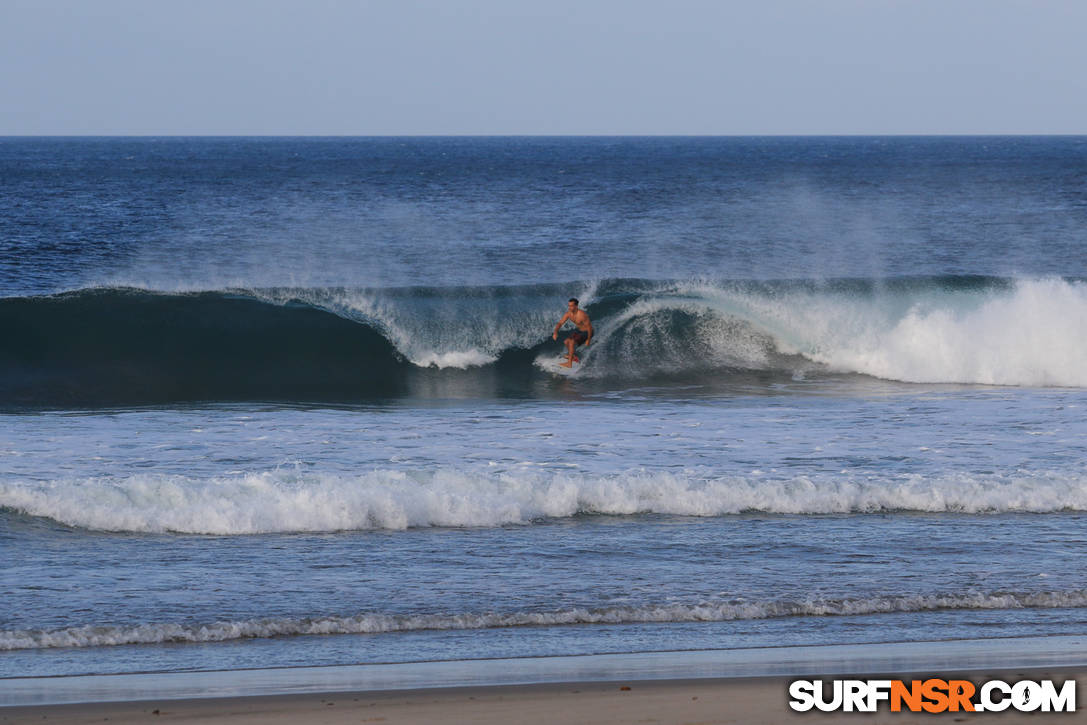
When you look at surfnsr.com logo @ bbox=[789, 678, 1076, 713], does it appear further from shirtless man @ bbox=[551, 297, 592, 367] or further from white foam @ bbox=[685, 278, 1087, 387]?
shirtless man @ bbox=[551, 297, 592, 367]

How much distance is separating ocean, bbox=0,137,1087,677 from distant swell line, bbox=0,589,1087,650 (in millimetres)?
19

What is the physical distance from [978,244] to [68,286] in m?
26.2

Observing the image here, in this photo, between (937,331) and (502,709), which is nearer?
(502,709)

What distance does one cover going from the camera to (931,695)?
601 centimetres

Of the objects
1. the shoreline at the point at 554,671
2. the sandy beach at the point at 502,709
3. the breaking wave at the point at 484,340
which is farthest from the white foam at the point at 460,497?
the breaking wave at the point at 484,340

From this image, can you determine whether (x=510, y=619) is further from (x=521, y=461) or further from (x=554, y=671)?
(x=521, y=461)

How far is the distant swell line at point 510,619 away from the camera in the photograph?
6902 millimetres

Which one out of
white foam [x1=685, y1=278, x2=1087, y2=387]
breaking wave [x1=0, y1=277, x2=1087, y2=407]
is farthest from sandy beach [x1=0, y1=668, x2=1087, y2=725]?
white foam [x1=685, y1=278, x2=1087, y2=387]

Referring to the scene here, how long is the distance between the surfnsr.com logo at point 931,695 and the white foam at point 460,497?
3785 mm

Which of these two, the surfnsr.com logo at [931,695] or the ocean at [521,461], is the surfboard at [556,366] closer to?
the ocean at [521,461]

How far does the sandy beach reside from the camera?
5.69 meters

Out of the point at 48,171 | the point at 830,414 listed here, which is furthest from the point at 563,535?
the point at 48,171

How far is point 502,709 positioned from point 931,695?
2127 millimetres

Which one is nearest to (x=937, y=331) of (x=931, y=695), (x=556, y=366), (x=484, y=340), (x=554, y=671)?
(x=556, y=366)
